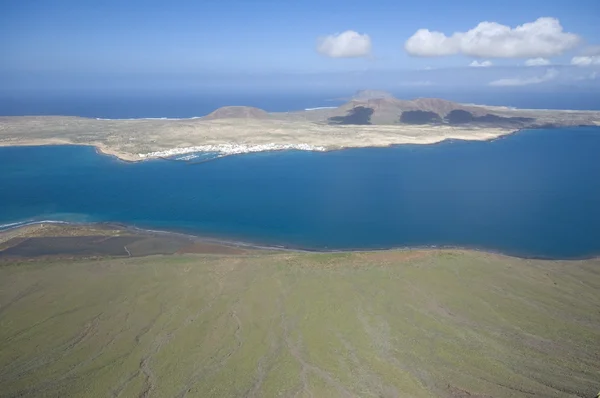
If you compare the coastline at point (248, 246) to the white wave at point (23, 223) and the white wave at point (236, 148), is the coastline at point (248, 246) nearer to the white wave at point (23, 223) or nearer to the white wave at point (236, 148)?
the white wave at point (23, 223)

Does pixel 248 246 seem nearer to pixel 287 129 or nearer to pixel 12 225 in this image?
pixel 12 225

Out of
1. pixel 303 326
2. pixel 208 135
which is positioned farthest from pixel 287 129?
pixel 303 326

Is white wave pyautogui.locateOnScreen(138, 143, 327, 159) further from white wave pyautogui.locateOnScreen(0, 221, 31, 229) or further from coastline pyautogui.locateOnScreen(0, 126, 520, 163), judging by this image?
A: white wave pyautogui.locateOnScreen(0, 221, 31, 229)

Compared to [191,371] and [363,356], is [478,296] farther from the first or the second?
[191,371]

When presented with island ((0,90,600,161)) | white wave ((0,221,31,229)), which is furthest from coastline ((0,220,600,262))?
island ((0,90,600,161))

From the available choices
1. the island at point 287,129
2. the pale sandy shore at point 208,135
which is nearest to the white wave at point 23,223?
the island at point 287,129

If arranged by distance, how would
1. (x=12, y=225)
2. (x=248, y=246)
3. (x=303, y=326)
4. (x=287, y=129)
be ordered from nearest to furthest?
(x=303, y=326)
(x=248, y=246)
(x=12, y=225)
(x=287, y=129)
